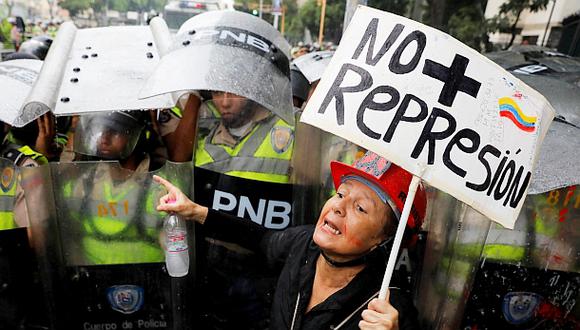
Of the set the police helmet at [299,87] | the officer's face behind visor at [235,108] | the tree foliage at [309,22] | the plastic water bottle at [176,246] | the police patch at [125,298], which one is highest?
the officer's face behind visor at [235,108]

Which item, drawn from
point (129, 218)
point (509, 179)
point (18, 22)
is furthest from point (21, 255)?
point (18, 22)

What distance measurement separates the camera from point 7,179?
198 cm

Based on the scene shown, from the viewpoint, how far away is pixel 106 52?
238 centimetres

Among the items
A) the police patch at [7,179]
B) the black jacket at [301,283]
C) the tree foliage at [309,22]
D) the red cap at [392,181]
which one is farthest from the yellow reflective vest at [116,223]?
the tree foliage at [309,22]

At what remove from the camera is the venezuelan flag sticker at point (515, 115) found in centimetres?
132

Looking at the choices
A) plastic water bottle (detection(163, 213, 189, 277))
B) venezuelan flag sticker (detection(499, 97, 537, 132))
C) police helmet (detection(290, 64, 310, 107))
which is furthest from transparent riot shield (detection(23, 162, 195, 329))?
police helmet (detection(290, 64, 310, 107))

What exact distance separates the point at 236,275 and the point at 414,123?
152 centimetres

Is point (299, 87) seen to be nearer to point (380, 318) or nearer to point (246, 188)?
point (246, 188)

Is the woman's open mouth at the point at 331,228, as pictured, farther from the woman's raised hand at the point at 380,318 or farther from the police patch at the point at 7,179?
the police patch at the point at 7,179

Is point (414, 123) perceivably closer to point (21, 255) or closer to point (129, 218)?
point (129, 218)

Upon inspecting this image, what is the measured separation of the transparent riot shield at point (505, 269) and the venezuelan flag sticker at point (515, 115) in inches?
23.3

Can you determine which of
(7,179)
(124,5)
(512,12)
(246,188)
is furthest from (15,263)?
(124,5)

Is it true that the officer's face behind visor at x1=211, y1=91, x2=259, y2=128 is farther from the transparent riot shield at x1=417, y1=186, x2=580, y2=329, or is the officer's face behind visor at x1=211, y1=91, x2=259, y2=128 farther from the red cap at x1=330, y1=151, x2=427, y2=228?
the transparent riot shield at x1=417, y1=186, x2=580, y2=329

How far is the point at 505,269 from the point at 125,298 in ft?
6.39
